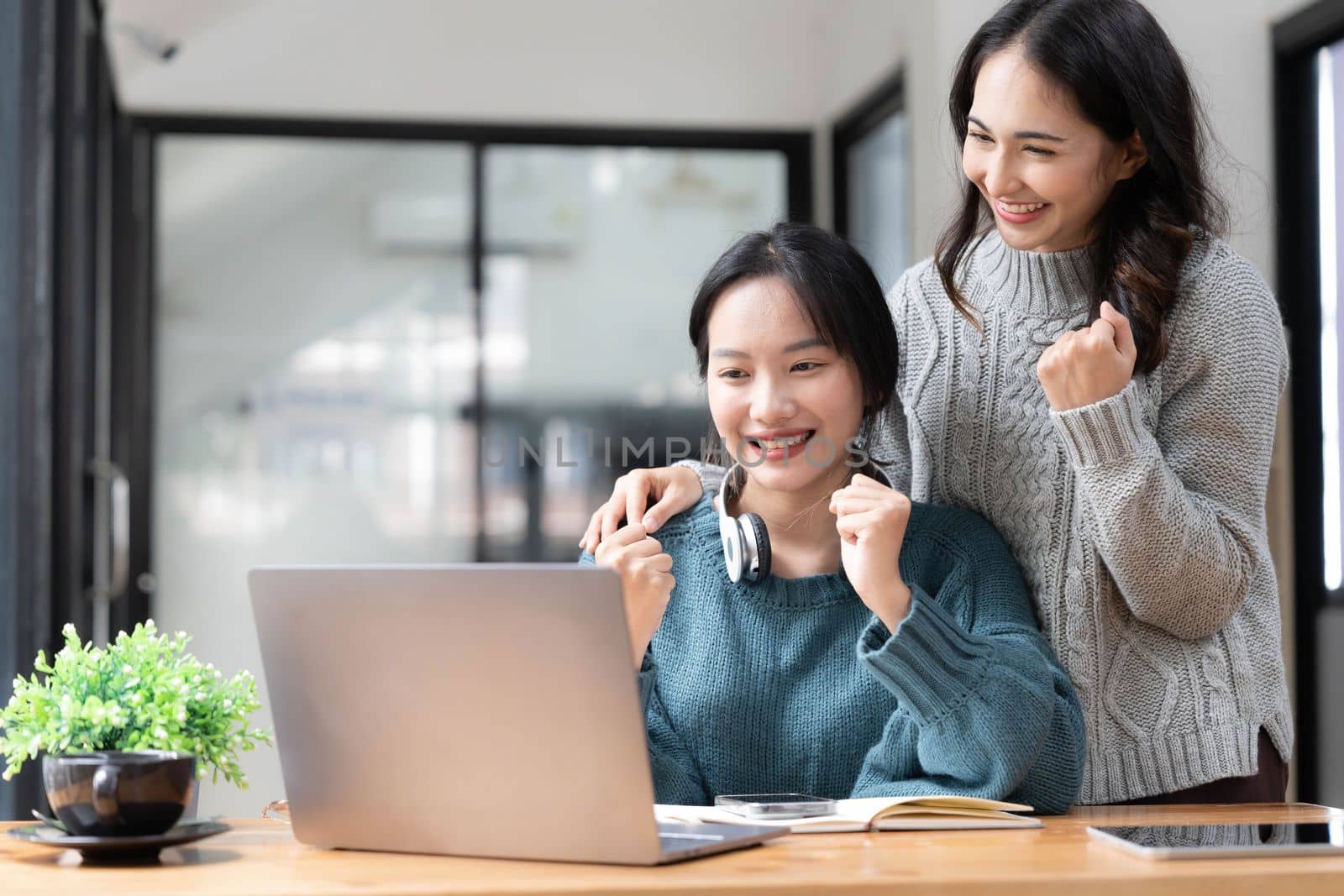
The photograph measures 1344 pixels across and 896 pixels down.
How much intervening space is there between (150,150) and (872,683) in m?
3.47

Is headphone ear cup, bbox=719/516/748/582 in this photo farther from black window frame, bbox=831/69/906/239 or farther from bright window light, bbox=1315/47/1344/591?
black window frame, bbox=831/69/906/239

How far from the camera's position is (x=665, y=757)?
4.39 ft

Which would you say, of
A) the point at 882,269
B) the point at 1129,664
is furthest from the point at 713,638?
the point at 882,269

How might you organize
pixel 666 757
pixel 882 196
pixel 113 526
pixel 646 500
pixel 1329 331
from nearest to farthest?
pixel 666 757 < pixel 646 500 < pixel 1329 331 < pixel 113 526 < pixel 882 196

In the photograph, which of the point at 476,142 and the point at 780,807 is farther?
the point at 476,142

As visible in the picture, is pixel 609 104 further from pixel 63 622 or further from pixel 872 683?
pixel 872 683

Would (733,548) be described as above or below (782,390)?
below

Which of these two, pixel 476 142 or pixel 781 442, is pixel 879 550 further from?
pixel 476 142

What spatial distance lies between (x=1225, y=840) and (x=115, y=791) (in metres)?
0.74

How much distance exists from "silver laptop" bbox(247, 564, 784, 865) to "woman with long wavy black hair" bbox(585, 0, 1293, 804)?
429mm

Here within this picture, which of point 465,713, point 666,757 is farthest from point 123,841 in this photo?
point 666,757

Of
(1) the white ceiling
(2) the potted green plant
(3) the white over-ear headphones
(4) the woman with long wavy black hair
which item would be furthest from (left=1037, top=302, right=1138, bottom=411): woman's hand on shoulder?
(1) the white ceiling

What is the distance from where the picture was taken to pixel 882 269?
154 inches

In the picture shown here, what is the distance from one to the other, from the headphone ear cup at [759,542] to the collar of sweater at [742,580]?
2 cm
